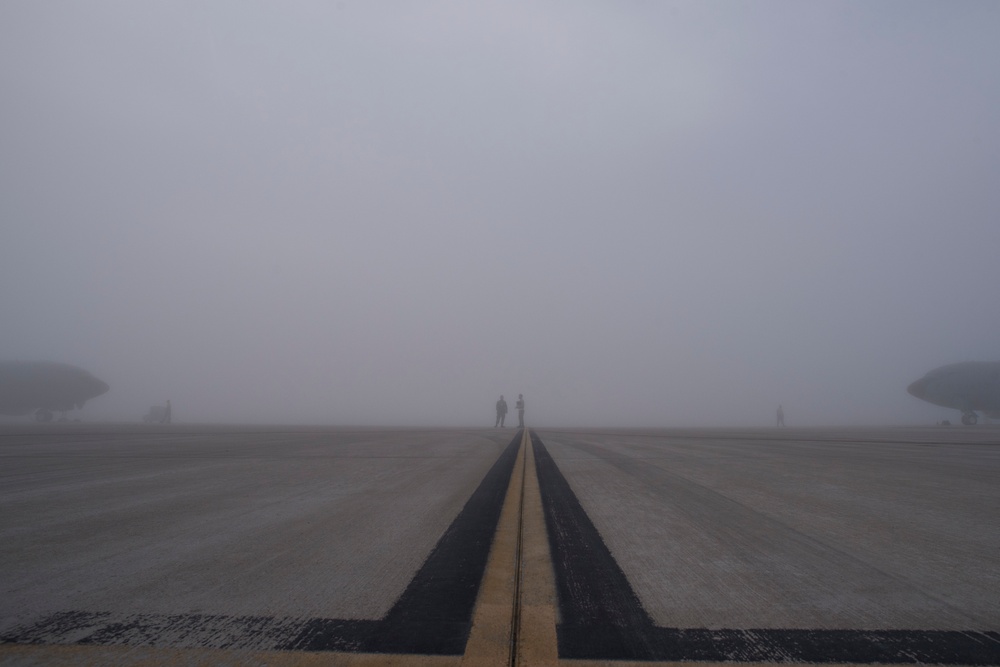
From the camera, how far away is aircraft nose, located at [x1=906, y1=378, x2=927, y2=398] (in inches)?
1703

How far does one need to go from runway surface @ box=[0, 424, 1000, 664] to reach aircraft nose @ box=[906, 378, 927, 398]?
4437 cm

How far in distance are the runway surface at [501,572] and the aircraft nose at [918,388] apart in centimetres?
4437

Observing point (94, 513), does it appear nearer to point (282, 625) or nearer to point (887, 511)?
point (282, 625)

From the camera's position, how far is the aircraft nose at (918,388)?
43.2 m

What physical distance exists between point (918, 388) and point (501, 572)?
51375mm

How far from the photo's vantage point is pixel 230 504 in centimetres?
592

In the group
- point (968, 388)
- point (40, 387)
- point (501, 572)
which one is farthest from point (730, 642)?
point (40, 387)

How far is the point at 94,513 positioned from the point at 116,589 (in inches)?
109

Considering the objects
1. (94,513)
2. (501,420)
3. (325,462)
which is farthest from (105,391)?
(94,513)

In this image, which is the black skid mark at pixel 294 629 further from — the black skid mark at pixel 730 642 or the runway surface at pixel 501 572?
the black skid mark at pixel 730 642

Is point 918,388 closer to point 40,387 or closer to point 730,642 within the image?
point 730,642

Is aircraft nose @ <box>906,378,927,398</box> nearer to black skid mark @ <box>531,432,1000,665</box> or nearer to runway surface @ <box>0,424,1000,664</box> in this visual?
runway surface @ <box>0,424,1000,664</box>

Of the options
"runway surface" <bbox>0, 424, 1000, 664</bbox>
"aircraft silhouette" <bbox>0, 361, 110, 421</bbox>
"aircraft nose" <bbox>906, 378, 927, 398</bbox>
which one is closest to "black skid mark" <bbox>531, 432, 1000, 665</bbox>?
"runway surface" <bbox>0, 424, 1000, 664</bbox>

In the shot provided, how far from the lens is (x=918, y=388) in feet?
144
